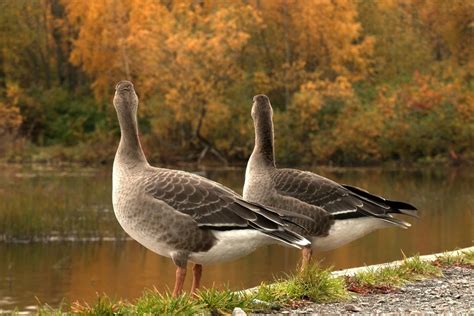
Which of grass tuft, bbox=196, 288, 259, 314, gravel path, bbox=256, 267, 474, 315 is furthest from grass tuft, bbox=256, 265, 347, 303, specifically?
grass tuft, bbox=196, 288, 259, 314

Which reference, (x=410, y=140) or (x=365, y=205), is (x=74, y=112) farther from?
(x=365, y=205)

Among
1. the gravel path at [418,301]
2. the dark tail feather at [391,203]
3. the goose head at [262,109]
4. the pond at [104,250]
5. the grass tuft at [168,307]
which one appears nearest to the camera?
the grass tuft at [168,307]

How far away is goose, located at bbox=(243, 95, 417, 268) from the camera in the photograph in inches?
418

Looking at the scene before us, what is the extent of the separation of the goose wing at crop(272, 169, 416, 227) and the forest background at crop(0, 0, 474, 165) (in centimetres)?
4267

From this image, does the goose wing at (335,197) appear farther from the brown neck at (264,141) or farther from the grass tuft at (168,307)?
the grass tuft at (168,307)

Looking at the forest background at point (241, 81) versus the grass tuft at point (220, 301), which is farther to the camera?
the forest background at point (241, 81)

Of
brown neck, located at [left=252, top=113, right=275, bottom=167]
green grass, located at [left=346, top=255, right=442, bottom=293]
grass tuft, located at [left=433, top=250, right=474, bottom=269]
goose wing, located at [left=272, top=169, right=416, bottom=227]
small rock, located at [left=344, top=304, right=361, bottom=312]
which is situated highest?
brown neck, located at [left=252, top=113, right=275, bottom=167]

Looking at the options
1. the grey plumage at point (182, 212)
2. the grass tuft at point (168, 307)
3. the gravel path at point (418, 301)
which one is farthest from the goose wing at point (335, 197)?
the grass tuft at point (168, 307)

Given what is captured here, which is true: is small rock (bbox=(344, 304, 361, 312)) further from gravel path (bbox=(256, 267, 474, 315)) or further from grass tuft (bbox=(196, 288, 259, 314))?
grass tuft (bbox=(196, 288, 259, 314))

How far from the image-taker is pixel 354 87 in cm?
6162

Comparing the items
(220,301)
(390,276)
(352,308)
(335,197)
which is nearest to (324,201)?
(335,197)

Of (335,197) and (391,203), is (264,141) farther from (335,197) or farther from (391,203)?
(391,203)

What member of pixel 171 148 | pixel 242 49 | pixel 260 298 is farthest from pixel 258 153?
pixel 242 49

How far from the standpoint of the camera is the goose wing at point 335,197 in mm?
10609
